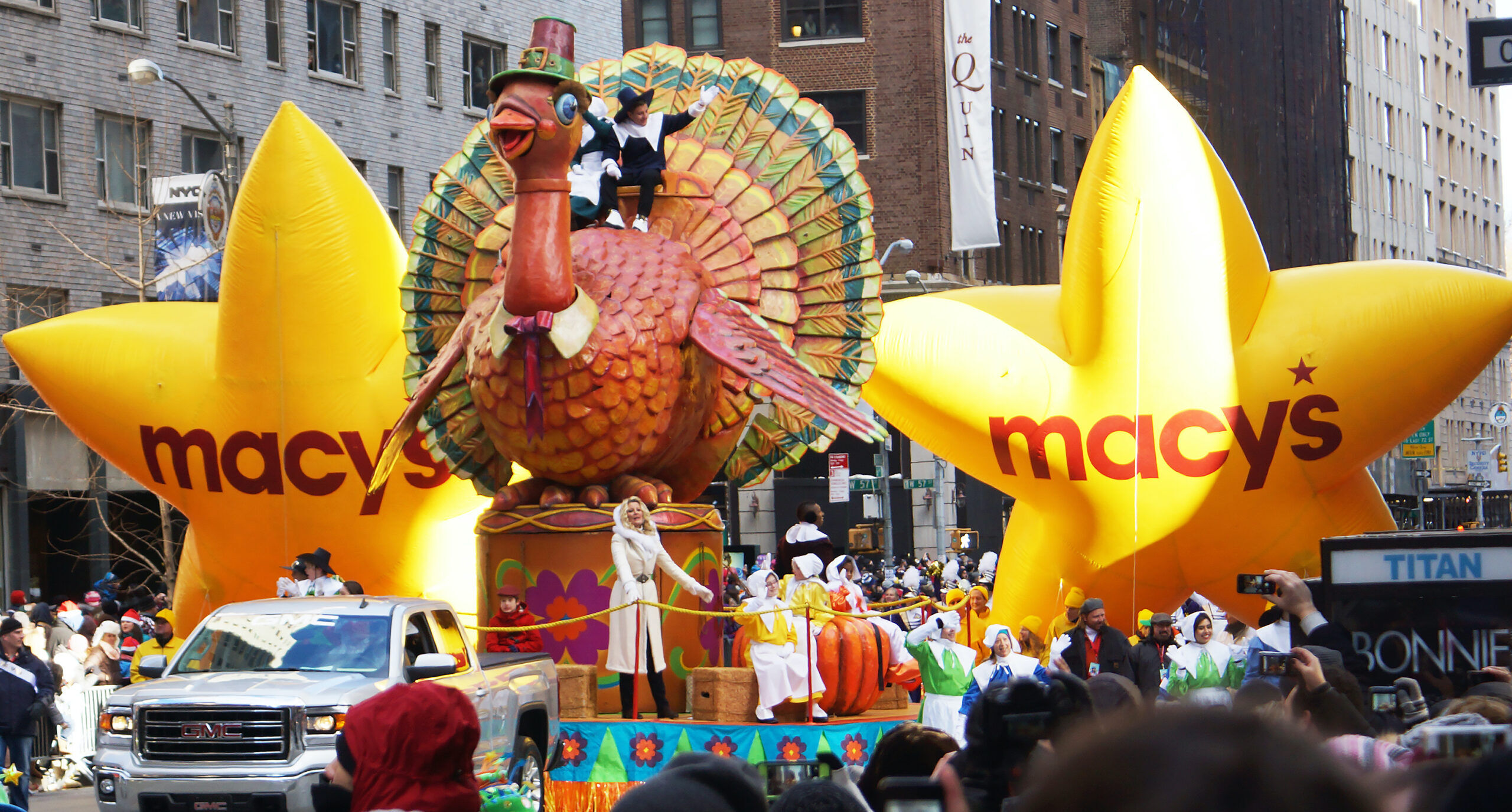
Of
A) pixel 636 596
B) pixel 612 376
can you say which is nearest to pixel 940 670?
pixel 636 596

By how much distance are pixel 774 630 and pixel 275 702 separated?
410 centimetres

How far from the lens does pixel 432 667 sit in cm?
929

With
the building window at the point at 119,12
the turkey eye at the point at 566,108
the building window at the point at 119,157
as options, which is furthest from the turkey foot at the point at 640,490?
the building window at the point at 119,12

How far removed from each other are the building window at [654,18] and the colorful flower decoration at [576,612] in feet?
112

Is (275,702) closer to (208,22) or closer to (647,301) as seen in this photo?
(647,301)

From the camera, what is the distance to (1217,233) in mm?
15281

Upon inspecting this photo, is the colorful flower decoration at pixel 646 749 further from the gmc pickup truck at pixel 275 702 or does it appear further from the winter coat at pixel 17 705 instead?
the winter coat at pixel 17 705

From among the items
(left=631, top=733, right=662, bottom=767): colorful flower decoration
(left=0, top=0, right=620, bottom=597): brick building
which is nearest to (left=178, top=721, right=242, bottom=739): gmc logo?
(left=631, top=733, right=662, bottom=767): colorful flower decoration

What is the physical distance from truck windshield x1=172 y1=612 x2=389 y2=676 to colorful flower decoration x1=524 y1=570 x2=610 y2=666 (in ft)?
10.1

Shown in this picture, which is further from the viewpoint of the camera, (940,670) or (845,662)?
(845,662)

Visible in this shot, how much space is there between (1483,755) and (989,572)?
23.9 m

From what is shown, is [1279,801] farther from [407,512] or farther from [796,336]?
[407,512]

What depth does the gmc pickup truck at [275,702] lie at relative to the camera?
9.20 meters

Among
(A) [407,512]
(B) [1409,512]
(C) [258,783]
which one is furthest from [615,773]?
(B) [1409,512]
